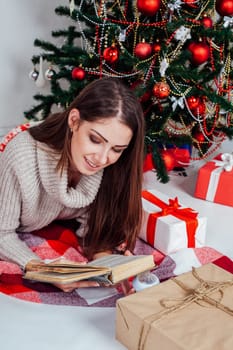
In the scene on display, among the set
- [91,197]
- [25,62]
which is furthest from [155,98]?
[25,62]

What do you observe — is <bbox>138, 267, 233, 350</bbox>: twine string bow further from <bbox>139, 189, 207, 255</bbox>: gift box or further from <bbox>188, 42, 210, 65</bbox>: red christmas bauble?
<bbox>188, 42, 210, 65</bbox>: red christmas bauble

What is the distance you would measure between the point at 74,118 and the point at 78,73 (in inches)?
29.7

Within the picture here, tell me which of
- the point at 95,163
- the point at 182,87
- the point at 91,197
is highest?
the point at 182,87

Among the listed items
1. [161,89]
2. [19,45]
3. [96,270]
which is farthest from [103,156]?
[19,45]

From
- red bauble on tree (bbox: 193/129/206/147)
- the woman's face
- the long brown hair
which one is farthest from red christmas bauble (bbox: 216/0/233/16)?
the woman's face

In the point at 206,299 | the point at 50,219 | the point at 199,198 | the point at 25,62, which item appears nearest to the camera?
the point at 206,299

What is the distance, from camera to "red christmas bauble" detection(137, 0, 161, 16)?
184 cm

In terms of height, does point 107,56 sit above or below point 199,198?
above

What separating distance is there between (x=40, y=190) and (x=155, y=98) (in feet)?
2.62

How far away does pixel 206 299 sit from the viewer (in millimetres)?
1071

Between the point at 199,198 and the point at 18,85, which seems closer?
the point at 199,198

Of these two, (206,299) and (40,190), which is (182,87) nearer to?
(40,190)

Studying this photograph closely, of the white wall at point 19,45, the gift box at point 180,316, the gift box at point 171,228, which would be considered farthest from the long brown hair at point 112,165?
the white wall at point 19,45

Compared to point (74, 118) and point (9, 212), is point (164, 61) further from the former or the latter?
point (9, 212)
